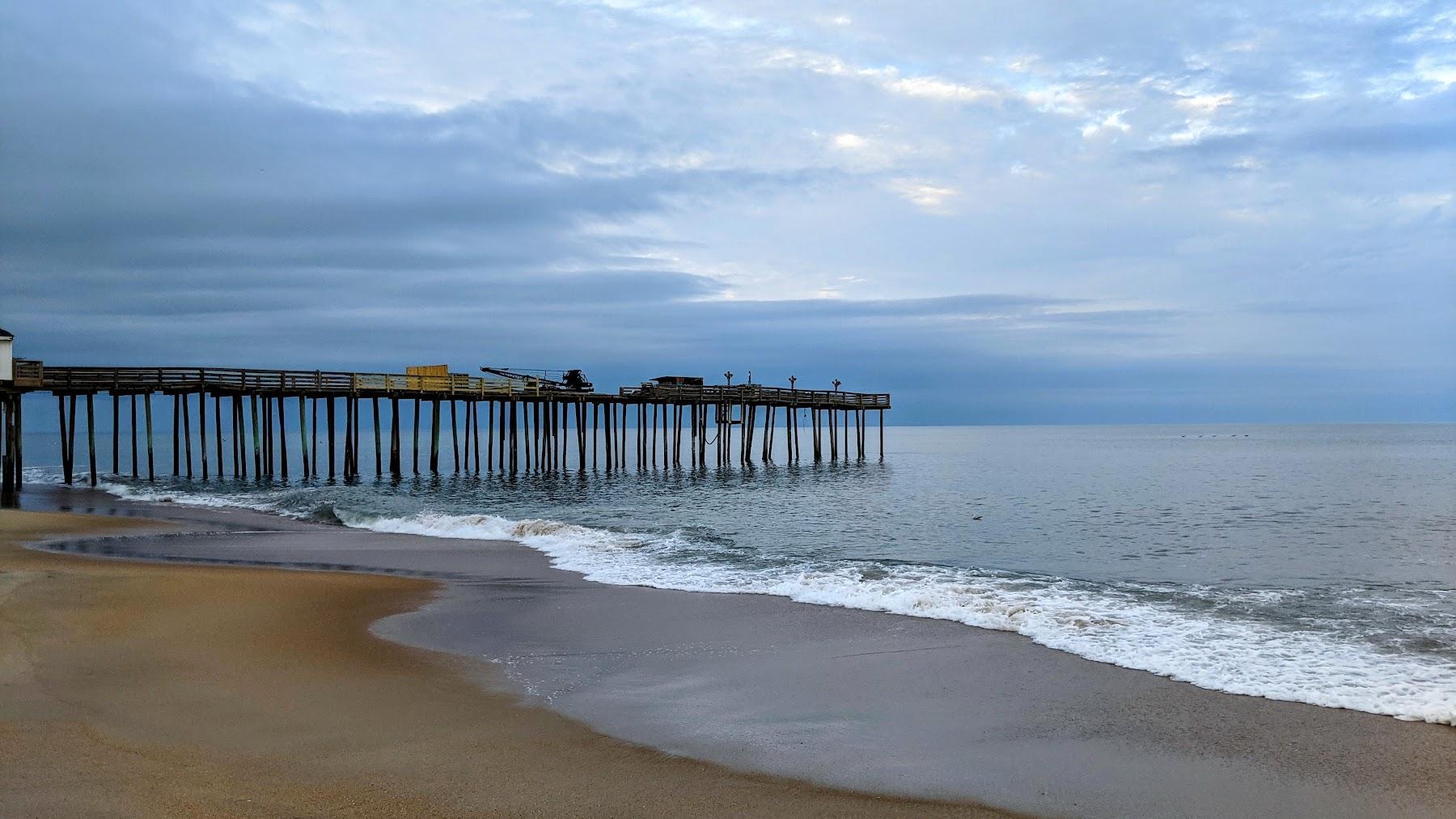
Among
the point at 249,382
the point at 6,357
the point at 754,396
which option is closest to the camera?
the point at 6,357

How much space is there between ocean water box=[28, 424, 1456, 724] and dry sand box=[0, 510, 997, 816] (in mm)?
5869

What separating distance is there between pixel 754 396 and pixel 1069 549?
113 feet

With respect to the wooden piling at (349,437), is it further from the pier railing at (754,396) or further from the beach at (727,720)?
the beach at (727,720)

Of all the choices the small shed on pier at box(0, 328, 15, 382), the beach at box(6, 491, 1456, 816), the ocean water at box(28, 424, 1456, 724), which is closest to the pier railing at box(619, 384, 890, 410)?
the ocean water at box(28, 424, 1456, 724)

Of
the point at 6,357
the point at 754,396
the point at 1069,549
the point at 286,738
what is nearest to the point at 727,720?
the point at 286,738

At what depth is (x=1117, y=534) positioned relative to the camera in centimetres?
2444

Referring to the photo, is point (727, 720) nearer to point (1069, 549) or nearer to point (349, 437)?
point (1069, 549)

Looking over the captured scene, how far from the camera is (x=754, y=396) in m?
55.1

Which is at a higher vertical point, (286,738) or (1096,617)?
(286,738)

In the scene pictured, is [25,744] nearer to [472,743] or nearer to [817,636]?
[472,743]

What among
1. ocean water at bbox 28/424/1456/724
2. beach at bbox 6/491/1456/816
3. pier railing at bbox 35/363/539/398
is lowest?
ocean water at bbox 28/424/1456/724

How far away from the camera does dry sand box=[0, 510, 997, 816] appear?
5.88m

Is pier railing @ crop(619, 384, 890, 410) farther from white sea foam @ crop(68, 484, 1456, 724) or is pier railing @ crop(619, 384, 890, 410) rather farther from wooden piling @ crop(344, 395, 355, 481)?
white sea foam @ crop(68, 484, 1456, 724)

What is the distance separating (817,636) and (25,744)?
24.9 feet
